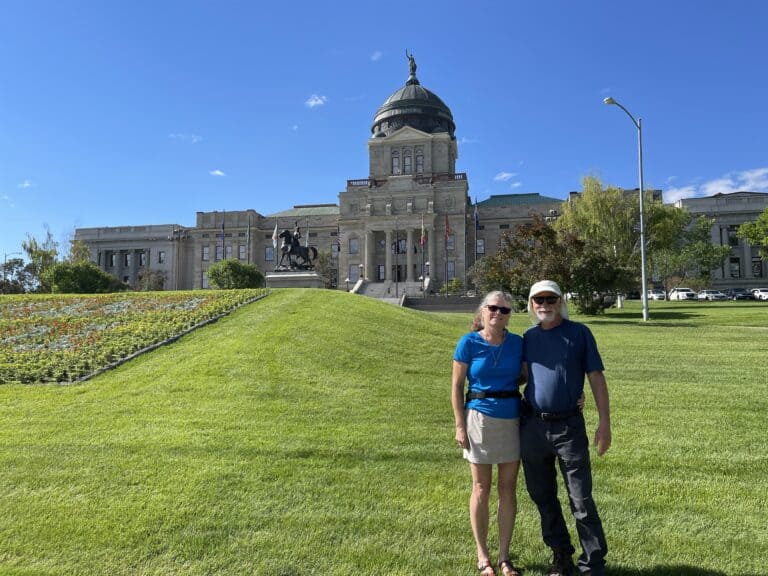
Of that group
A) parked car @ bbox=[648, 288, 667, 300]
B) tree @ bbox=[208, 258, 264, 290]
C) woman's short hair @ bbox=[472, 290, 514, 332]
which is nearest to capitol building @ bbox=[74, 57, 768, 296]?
parked car @ bbox=[648, 288, 667, 300]

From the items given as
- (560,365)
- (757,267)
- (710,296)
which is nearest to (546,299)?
(560,365)

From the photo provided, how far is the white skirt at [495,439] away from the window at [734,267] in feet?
314

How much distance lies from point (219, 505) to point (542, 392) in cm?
334

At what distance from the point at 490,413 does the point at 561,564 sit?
4.19 feet

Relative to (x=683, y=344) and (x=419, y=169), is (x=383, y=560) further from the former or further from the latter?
(x=419, y=169)

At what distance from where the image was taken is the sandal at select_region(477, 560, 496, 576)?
3.97 m

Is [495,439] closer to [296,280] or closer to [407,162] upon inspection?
[296,280]

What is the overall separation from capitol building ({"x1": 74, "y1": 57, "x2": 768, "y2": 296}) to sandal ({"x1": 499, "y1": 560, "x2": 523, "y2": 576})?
5947 centimetres

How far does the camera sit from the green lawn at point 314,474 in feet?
14.4

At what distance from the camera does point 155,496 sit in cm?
536

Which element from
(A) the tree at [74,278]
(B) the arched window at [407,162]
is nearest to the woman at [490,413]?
(A) the tree at [74,278]

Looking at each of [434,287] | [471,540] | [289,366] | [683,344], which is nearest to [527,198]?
[434,287]

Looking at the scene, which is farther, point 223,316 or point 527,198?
point 527,198

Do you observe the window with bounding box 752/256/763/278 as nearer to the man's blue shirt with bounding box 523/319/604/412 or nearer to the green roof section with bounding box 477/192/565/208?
the green roof section with bounding box 477/192/565/208
